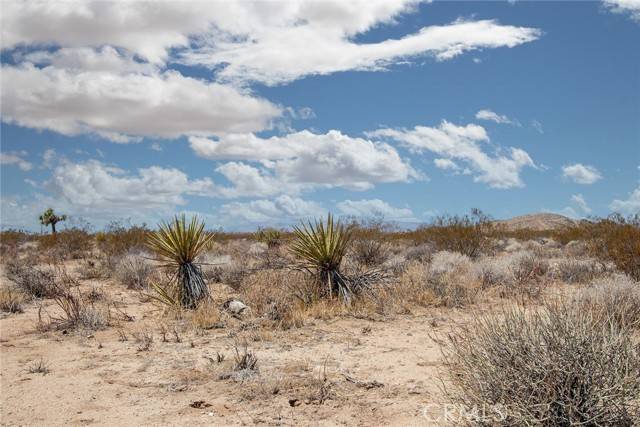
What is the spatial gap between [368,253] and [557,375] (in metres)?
A: 13.6

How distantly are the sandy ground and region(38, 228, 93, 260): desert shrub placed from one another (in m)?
14.3

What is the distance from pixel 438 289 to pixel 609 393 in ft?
25.3

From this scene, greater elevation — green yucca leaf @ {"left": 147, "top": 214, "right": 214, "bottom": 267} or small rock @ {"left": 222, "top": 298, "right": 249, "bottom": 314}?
green yucca leaf @ {"left": 147, "top": 214, "right": 214, "bottom": 267}

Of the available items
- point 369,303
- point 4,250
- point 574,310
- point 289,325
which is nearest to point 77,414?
point 289,325

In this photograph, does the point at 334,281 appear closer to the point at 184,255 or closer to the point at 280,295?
the point at 280,295

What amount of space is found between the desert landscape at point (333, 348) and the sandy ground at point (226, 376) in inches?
1.0

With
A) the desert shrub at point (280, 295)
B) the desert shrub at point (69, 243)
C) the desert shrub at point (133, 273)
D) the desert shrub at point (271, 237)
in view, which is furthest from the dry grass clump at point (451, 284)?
the desert shrub at point (69, 243)

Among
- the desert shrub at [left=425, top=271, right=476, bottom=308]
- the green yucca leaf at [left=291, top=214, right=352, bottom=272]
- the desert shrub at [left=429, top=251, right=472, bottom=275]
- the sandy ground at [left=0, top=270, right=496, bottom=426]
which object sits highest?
the green yucca leaf at [left=291, top=214, right=352, bottom=272]

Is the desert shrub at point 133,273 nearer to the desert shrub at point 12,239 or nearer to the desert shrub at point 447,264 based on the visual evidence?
the desert shrub at point 447,264

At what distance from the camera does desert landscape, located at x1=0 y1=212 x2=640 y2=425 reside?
3.97 m

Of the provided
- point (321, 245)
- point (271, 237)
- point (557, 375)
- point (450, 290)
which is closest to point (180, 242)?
point (321, 245)

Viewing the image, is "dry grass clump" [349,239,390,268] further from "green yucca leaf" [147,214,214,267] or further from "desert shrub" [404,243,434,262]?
"green yucca leaf" [147,214,214,267]

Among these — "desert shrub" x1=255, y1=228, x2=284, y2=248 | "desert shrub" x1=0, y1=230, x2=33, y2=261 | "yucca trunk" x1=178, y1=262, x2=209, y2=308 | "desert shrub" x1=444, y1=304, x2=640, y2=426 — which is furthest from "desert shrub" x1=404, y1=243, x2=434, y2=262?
"desert shrub" x1=0, y1=230, x2=33, y2=261

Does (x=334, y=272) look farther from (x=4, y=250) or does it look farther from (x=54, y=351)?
(x=4, y=250)
